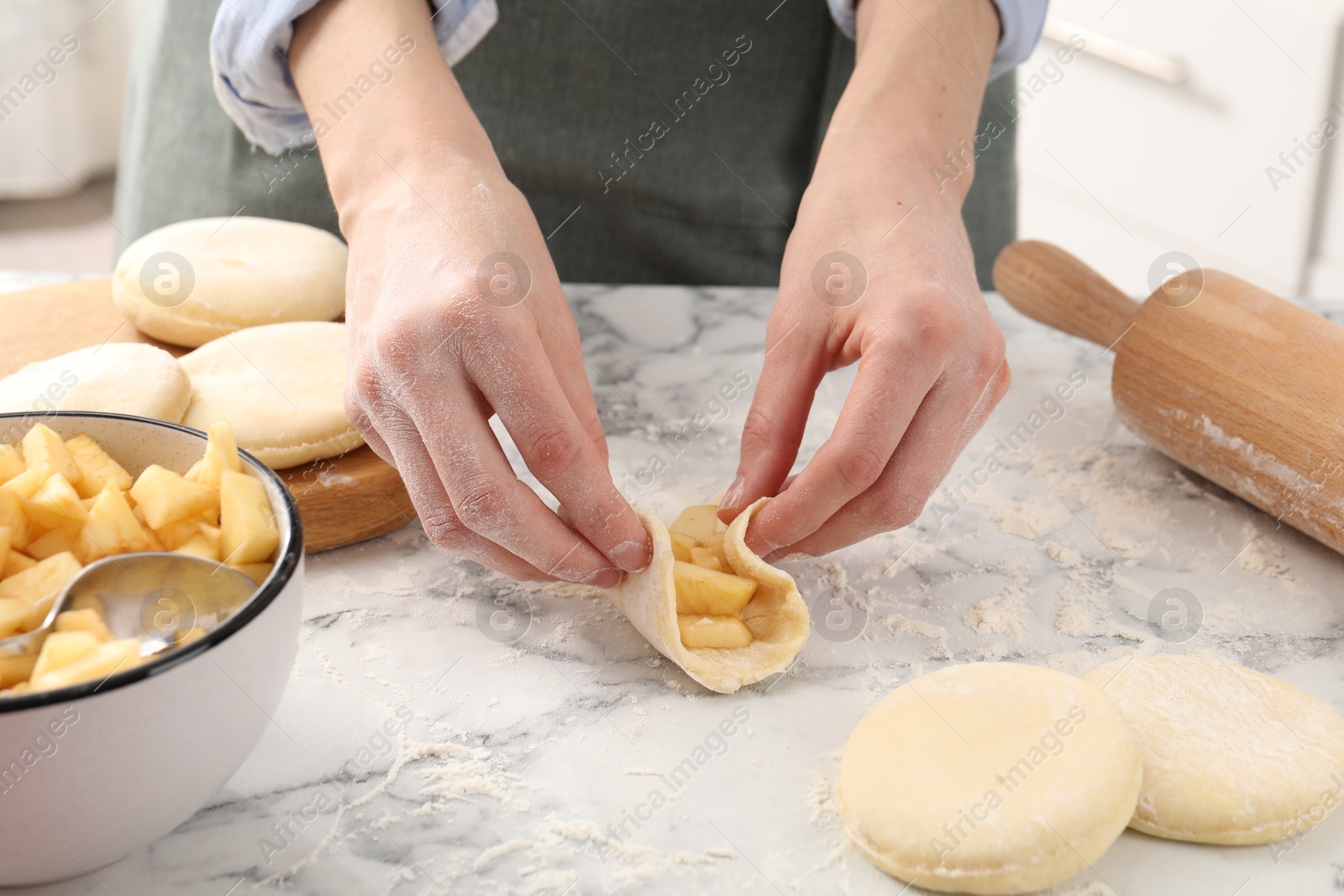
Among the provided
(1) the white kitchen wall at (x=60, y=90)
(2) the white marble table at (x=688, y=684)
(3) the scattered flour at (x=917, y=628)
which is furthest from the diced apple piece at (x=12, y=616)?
(1) the white kitchen wall at (x=60, y=90)

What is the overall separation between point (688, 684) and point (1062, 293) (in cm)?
91

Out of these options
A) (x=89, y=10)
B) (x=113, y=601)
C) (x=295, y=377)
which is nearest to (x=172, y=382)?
(x=295, y=377)

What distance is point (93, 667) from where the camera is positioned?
Answer: 0.69 meters

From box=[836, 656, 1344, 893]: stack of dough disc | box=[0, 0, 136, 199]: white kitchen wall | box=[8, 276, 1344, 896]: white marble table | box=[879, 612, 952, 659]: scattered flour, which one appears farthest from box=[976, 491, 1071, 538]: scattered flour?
box=[0, 0, 136, 199]: white kitchen wall

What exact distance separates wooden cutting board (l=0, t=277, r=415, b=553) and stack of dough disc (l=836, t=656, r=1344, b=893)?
0.60 m

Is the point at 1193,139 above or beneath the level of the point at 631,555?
beneath

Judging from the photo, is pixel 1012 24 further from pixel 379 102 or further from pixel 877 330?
pixel 379 102

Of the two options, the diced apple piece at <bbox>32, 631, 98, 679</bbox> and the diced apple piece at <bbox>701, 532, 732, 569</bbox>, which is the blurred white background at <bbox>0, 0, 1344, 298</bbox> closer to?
the diced apple piece at <bbox>701, 532, 732, 569</bbox>

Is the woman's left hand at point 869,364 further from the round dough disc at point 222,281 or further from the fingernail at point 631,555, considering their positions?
the round dough disc at point 222,281

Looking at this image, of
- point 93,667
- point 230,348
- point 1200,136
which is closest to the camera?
point 93,667

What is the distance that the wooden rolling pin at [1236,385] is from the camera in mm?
1218

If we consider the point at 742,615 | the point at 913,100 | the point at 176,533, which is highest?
the point at 913,100

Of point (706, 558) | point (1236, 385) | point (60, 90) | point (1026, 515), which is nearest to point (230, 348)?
point (706, 558)

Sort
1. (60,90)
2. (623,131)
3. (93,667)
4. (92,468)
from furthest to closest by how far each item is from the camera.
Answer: (60,90) → (623,131) → (92,468) → (93,667)
